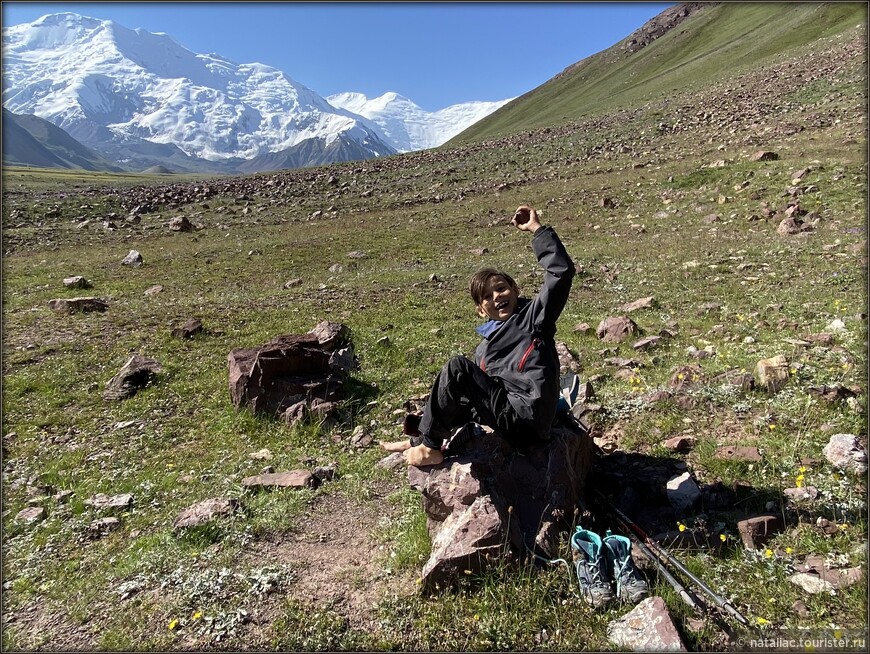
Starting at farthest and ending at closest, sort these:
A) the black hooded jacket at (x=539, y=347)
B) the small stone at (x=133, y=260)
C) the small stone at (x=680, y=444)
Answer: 1. the small stone at (x=133, y=260)
2. the small stone at (x=680, y=444)
3. the black hooded jacket at (x=539, y=347)

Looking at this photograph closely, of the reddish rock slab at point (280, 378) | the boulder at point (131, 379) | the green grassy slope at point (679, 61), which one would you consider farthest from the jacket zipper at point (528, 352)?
the green grassy slope at point (679, 61)

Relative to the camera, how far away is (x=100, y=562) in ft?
18.0

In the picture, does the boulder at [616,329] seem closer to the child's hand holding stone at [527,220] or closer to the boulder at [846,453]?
the boulder at [846,453]

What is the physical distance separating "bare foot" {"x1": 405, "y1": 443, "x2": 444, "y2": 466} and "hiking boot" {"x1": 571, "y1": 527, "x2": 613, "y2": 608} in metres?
1.52

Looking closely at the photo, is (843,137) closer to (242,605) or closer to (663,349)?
(663,349)

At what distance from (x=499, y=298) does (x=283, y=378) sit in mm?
5000

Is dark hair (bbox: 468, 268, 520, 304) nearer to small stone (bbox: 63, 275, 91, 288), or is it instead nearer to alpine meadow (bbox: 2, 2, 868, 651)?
alpine meadow (bbox: 2, 2, 868, 651)

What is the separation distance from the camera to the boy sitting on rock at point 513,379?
4914mm

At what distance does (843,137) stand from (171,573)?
30.2m

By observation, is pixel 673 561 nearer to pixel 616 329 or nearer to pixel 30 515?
pixel 616 329

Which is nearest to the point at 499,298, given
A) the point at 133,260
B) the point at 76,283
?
the point at 76,283

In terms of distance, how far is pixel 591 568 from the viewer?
4.28 m

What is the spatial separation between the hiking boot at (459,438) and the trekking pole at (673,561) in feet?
5.39

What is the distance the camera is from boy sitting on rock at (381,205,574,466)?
16.1 ft
